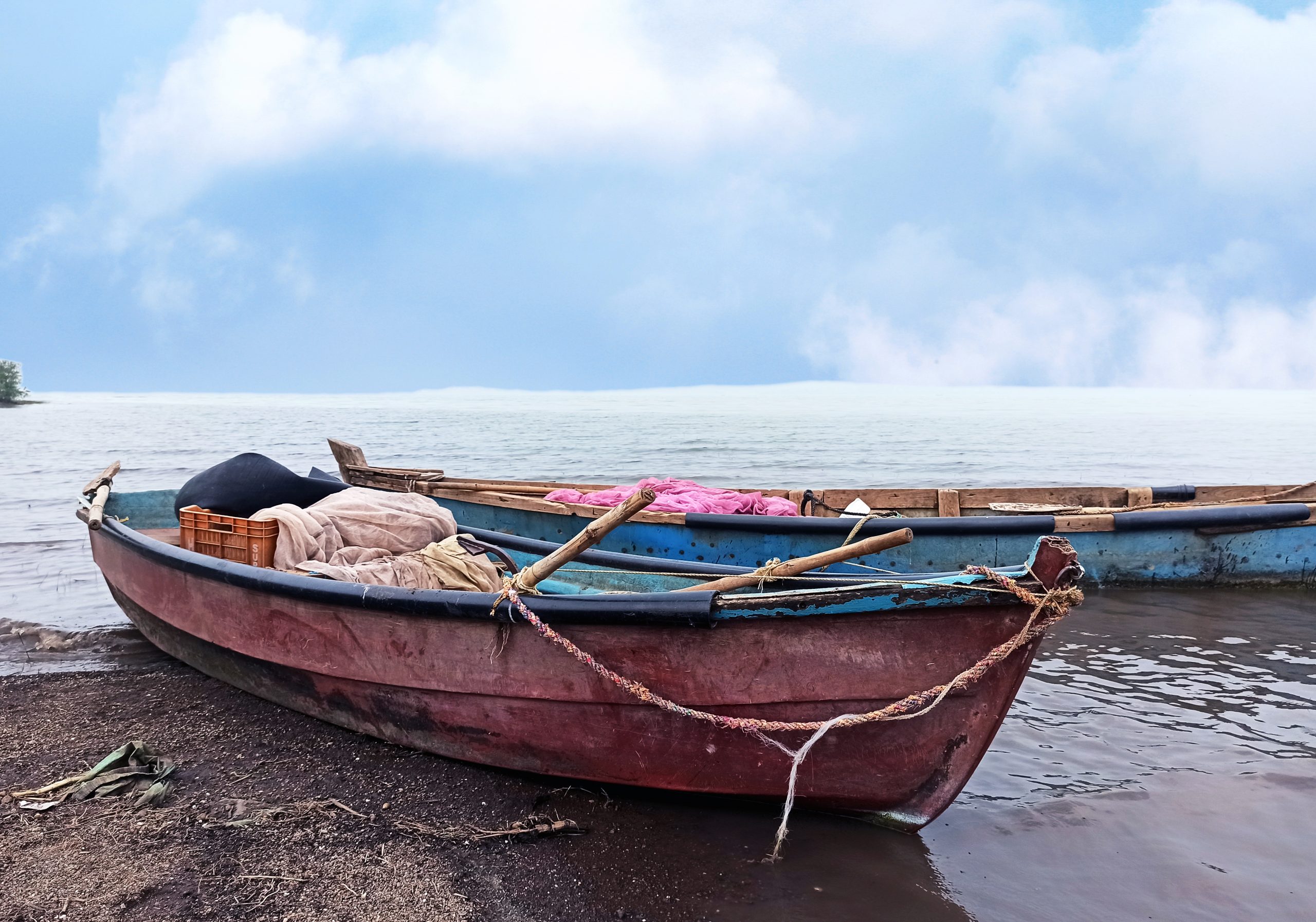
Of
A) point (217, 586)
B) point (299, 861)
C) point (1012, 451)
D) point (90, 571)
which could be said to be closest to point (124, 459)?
point (90, 571)

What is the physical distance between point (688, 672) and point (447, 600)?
1171 mm

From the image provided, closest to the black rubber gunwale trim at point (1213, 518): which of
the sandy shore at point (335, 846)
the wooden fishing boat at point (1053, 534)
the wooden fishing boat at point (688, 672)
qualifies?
the wooden fishing boat at point (1053, 534)

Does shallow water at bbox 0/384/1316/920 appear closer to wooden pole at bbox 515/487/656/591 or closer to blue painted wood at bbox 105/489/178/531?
blue painted wood at bbox 105/489/178/531

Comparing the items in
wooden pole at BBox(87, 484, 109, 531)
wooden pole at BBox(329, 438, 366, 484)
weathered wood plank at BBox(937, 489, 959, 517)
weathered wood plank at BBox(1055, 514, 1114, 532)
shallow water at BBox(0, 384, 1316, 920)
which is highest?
wooden pole at BBox(329, 438, 366, 484)

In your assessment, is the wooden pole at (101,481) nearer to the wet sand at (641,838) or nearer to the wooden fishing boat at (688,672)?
the wet sand at (641,838)

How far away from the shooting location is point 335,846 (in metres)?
3.74

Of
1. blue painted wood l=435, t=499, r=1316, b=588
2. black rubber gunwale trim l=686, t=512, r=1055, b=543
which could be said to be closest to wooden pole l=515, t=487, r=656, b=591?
black rubber gunwale trim l=686, t=512, r=1055, b=543

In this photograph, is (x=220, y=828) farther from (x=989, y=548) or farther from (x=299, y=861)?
(x=989, y=548)

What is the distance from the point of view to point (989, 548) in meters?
8.43

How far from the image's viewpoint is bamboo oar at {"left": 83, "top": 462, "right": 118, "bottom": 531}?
6.33 meters

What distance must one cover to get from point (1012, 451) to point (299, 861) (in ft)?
106

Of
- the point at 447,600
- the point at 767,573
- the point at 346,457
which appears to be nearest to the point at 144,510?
the point at 346,457

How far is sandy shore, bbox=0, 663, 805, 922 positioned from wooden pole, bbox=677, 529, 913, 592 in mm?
1096

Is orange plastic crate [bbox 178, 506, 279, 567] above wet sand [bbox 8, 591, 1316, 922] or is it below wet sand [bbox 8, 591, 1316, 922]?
above
